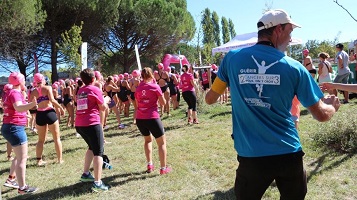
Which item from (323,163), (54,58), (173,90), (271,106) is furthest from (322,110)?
(54,58)

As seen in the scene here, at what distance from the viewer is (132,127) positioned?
10.6 meters

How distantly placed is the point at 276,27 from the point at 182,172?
3.77 meters

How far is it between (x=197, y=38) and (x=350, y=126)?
16.4 m

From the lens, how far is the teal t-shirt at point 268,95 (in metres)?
2.00

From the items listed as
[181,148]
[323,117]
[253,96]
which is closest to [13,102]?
[181,148]

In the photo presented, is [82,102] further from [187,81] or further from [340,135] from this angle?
[187,81]

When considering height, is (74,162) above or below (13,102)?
below

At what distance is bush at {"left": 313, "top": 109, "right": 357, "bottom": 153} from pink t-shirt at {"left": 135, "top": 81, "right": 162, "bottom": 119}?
3017mm

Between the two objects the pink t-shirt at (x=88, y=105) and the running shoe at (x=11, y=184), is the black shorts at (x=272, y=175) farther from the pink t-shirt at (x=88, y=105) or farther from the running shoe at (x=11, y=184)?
the running shoe at (x=11, y=184)

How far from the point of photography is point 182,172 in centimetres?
539

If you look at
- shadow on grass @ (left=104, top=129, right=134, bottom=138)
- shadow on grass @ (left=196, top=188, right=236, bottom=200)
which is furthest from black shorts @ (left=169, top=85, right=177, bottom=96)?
shadow on grass @ (left=196, top=188, right=236, bottom=200)

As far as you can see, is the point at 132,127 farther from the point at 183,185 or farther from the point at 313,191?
the point at 313,191

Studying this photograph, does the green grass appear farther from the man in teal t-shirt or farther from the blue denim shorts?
the man in teal t-shirt

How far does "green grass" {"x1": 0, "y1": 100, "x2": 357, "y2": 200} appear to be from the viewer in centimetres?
441
